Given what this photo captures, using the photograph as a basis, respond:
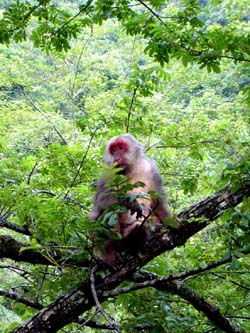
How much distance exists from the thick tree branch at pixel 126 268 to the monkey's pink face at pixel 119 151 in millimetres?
1129

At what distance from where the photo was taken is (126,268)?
287 centimetres

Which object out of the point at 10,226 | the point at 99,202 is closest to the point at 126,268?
the point at 99,202

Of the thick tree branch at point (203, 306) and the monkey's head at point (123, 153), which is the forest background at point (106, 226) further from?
the monkey's head at point (123, 153)

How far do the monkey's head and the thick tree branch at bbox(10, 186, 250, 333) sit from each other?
1.12 metres

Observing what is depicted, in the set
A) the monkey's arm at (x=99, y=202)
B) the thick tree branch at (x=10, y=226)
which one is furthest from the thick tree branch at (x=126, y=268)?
the thick tree branch at (x=10, y=226)

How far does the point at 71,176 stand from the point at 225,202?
2080 millimetres

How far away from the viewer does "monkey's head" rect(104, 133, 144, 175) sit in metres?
3.91

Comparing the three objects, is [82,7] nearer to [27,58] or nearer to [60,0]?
[27,58]

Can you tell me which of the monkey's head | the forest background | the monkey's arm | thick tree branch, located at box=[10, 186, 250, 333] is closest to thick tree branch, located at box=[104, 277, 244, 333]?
the forest background

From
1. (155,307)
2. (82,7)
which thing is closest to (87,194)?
(155,307)

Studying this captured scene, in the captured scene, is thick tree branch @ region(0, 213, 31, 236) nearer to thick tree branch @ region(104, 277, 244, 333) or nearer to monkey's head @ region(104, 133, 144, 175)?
monkey's head @ region(104, 133, 144, 175)

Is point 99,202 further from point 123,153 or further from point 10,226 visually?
point 10,226

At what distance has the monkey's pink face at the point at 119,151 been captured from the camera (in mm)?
3908

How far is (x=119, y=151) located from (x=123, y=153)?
4 centimetres
